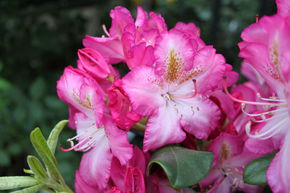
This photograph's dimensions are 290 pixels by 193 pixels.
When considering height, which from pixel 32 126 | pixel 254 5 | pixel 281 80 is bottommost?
pixel 32 126

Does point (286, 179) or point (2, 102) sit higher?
point (286, 179)

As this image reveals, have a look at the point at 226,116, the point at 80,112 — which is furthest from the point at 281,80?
the point at 80,112

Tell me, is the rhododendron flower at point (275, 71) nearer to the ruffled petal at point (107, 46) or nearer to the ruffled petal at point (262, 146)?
the ruffled petal at point (262, 146)

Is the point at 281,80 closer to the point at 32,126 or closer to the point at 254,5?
the point at 32,126

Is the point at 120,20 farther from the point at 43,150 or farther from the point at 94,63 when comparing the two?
the point at 43,150

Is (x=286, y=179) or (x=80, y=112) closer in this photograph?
(x=286, y=179)

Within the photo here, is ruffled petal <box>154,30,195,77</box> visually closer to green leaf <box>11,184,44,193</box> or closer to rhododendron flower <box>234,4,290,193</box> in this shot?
rhododendron flower <box>234,4,290,193</box>
